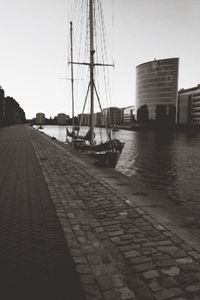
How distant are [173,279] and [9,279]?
7.44ft

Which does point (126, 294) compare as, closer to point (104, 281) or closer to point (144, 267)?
point (104, 281)

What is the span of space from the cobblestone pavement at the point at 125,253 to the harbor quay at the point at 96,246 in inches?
0.5

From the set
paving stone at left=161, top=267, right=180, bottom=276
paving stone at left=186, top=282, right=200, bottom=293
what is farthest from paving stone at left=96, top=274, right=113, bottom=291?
paving stone at left=186, top=282, right=200, bottom=293

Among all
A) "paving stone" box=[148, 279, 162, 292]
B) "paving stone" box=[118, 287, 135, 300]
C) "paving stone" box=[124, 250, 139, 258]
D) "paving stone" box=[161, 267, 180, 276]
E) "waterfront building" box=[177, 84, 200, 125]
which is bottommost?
"paving stone" box=[118, 287, 135, 300]

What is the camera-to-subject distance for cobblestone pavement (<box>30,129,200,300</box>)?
375cm

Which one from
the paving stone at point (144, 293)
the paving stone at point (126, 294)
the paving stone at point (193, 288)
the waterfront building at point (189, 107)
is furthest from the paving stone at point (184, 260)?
the waterfront building at point (189, 107)

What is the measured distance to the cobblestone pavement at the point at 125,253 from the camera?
3.75 meters

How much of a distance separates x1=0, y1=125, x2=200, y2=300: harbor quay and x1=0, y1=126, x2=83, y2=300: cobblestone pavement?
1cm

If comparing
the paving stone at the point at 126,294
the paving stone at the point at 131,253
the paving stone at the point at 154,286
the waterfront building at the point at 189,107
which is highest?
the waterfront building at the point at 189,107

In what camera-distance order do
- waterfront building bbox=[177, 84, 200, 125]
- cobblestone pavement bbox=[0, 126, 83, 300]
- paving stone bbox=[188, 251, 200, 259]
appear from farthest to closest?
waterfront building bbox=[177, 84, 200, 125] → paving stone bbox=[188, 251, 200, 259] → cobblestone pavement bbox=[0, 126, 83, 300]

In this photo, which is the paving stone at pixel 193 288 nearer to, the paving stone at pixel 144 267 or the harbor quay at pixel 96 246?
the harbor quay at pixel 96 246

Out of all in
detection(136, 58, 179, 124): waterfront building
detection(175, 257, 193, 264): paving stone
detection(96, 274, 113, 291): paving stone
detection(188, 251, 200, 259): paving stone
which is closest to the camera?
detection(96, 274, 113, 291): paving stone

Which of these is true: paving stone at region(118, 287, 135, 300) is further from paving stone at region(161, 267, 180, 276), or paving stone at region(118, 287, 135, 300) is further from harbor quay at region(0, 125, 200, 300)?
paving stone at region(161, 267, 180, 276)

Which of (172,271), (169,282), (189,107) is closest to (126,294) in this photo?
(169,282)
